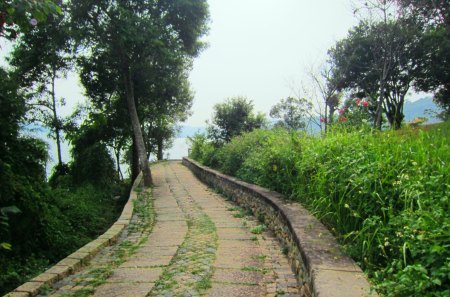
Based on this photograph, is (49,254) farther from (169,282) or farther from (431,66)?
(431,66)

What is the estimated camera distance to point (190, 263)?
4.03 meters

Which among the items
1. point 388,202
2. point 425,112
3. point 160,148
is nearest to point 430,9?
point 425,112

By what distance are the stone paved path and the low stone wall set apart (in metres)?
0.21

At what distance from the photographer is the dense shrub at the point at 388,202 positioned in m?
2.00

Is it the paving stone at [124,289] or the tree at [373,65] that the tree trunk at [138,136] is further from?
the tree at [373,65]

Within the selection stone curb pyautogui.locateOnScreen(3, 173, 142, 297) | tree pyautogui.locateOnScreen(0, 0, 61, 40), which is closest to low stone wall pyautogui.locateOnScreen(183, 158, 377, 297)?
stone curb pyautogui.locateOnScreen(3, 173, 142, 297)

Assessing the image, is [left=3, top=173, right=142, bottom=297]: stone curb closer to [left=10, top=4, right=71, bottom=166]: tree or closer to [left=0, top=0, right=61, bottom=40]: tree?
[left=0, top=0, right=61, bottom=40]: tree

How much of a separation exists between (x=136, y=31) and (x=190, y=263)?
29.3ft

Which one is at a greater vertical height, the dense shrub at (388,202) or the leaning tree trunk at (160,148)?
the leaning tree trunk at (160,148)

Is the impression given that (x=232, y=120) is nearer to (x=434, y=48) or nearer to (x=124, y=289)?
(x=434, y=48)

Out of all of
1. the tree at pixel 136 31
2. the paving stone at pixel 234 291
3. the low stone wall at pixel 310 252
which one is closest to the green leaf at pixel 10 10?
the paving stone at pixel 234 291

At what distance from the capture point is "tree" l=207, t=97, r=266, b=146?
2023 centimetres

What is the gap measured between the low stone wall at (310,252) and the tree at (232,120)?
45.6ft

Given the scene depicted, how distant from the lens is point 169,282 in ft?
11.3
